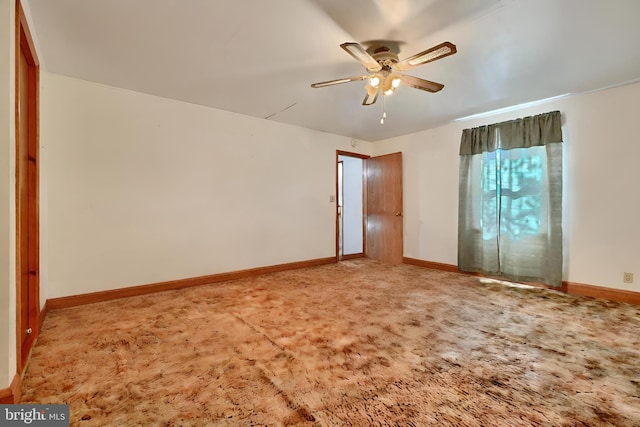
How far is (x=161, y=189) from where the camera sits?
3379 millimetres

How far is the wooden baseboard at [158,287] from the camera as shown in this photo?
2.81m

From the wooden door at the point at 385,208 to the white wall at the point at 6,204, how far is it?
4.90 m

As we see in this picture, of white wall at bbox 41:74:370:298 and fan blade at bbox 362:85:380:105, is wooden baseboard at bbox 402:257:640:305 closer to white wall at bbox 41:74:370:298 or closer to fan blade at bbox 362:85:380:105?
fan blade at bbox 362:85:380:105

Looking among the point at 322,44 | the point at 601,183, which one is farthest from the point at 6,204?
the point at 601,183

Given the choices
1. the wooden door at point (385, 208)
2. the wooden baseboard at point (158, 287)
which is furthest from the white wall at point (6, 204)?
the wooden door at point (385, 208)

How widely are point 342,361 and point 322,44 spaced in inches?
99.2

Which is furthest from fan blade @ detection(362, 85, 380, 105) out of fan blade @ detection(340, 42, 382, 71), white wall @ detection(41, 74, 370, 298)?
white wall @ detection(41, 74, 370, 298)

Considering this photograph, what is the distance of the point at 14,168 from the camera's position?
4.80 feet

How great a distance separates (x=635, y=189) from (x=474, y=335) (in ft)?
8.73

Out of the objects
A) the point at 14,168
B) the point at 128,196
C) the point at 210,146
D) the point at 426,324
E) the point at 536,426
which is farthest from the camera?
the point at 210,146

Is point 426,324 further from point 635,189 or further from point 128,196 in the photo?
point 128,196

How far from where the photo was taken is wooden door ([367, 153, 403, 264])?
5.18m

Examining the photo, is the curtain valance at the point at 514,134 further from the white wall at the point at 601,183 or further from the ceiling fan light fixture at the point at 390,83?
the ceiling fan light fixture at the point at 390,83

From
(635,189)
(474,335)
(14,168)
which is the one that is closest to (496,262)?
(635,189)
